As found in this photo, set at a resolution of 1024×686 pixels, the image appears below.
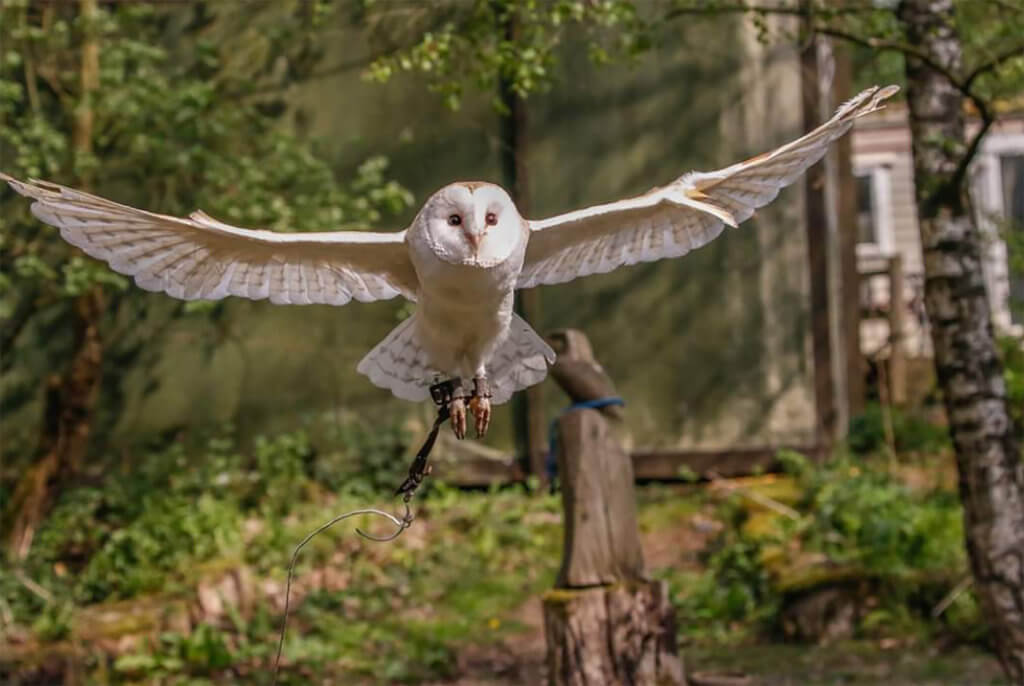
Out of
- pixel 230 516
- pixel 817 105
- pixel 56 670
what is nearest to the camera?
pixel 56 670

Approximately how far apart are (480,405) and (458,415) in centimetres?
8

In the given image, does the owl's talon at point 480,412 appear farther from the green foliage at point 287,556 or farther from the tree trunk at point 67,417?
the tree trunk at point 67,417

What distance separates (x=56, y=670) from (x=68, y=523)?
1636 millimetres

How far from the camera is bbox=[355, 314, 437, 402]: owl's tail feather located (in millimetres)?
3795

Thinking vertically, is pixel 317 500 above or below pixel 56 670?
above

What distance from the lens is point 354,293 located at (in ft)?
12.5


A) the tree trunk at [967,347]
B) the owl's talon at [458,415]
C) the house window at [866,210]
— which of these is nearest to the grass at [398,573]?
the tree trunk at [967,347]

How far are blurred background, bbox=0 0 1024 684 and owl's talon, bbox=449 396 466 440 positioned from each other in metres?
4.15

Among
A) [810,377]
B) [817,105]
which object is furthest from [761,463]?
[817,105]

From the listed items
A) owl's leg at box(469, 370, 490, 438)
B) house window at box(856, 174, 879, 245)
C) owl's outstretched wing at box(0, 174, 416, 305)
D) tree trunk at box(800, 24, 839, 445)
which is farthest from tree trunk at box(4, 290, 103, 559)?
house window at box(856, 174, 879, 245)

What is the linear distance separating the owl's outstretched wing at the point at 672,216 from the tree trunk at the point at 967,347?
2.50 meters

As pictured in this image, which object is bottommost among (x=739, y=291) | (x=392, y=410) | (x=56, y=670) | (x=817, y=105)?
(x=56, y=670)

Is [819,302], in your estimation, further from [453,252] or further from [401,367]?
[453,252]

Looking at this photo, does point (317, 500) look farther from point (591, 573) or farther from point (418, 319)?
point (418, 319)
